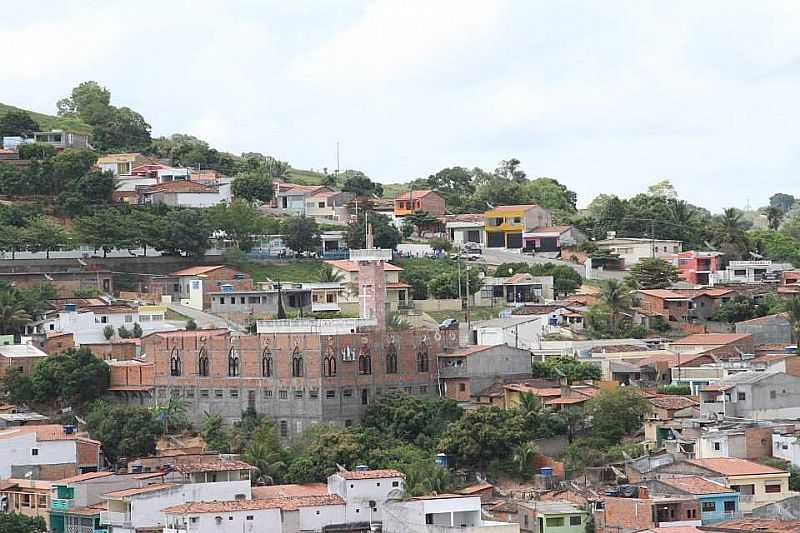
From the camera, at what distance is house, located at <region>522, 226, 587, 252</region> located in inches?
3720

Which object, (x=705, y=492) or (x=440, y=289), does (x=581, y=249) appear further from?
(x=705, y=492)

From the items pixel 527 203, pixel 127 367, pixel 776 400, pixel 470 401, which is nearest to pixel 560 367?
pixel 470 401

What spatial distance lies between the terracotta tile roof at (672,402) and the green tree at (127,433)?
15179 mm

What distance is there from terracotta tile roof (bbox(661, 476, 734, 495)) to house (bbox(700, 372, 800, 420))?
773 cm

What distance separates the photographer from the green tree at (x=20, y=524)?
53703mm

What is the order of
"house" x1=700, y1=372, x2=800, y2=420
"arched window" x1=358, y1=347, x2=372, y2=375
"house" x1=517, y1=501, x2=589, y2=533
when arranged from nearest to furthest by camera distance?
"house" x1=517, y1=501, x2=589, y2=533 → "house" x1=700, y1=372, x2=800, y2=420 → "arched window" x1=358, y1=347, x2=372, y2=375

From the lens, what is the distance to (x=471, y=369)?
65562mm

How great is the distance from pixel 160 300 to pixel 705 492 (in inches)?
1281

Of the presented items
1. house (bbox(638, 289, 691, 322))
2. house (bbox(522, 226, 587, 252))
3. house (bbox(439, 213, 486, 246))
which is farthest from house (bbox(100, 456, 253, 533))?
house (bbox(439, 213, 486, 246))

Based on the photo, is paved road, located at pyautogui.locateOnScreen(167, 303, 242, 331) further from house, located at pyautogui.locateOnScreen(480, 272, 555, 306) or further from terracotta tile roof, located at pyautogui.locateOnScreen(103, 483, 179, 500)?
terracotta tile roof, located at pyautogui.locateOnScreen(103, 483, 179, 500)

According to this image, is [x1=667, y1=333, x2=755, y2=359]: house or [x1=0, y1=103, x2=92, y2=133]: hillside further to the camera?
[x1=0, y1=103, x2=92, y2=133]: hillside

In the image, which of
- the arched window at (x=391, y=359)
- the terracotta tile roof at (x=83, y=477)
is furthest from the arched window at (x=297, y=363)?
the terracotta tile roof at (x=83, y=477)

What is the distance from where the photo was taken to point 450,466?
59094mm

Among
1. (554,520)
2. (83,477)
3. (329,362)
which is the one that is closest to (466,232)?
(329,362)
